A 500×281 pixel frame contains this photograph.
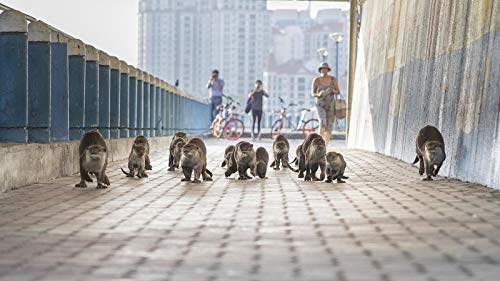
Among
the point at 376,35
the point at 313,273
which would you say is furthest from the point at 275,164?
the point at 313,273

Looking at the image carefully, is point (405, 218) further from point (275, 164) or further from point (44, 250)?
point (275, 164)

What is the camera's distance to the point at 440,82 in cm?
1537

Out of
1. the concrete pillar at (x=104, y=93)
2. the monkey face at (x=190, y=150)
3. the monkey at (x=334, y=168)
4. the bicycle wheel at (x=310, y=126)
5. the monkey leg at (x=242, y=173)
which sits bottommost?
the bicycle wheel at (x=310, y=126)

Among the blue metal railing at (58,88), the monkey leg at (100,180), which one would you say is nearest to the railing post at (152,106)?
the blue metal railing at (58,88)

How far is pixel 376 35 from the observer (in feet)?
83.4

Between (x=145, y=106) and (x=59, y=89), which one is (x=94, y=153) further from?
(x=145, y=106)

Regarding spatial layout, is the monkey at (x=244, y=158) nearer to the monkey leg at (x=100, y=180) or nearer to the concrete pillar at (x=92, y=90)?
the monkey leg at (x=100, y=180)

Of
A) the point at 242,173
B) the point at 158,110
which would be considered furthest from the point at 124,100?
the point at 242,173

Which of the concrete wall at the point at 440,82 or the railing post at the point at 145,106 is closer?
the concrete wall at the point at 440,82

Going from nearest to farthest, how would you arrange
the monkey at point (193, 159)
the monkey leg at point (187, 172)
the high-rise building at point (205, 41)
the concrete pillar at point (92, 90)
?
the monkey at point (193, 159) < the monkey leg at point (187, 172) < the concrete pillar at point (92, 90) < the high-rise building at point (205, 41)

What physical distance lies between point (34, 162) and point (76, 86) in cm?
339

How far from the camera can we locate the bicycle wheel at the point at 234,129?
1552 inches

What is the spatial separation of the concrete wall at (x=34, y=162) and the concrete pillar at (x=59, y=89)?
23 cm

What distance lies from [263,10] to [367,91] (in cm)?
13889
